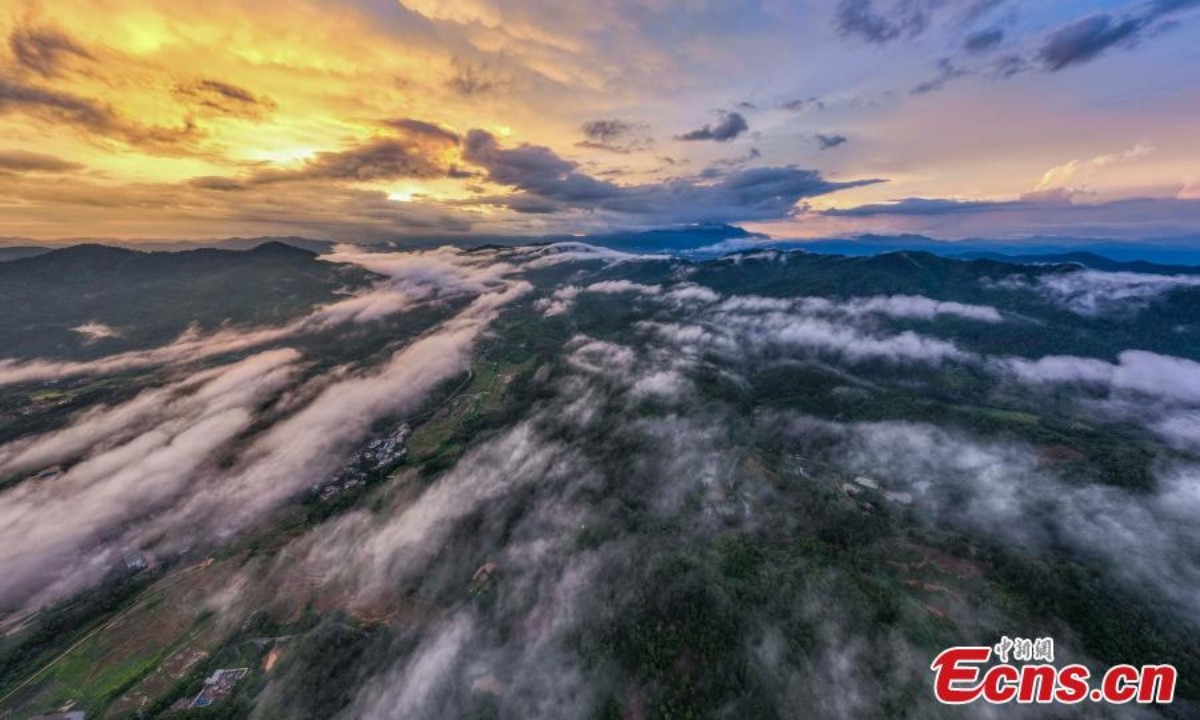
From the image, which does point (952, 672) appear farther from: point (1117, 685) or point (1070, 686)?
point (1117, 685)

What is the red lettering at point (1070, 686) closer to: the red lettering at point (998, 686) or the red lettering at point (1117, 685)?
the red lettering at point (1117, 685)

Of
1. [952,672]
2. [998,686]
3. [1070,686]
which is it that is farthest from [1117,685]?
[952,672]

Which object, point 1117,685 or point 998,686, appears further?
point 998,686

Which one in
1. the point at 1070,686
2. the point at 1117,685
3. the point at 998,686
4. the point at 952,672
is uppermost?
the point at 1117,685

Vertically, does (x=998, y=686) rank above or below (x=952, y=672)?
below

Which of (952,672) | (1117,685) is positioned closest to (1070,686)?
(1117,685)

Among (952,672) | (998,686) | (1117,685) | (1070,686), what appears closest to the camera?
(1117,685)

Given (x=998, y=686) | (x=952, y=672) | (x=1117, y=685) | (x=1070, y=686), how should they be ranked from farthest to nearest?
(x=952, y=672), (x=1070, y=686), (x=998, y=686), (x=1117, y=685)

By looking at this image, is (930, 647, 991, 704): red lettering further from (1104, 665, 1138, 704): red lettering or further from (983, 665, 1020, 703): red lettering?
(1104, 665, 1138, 704): red lettering

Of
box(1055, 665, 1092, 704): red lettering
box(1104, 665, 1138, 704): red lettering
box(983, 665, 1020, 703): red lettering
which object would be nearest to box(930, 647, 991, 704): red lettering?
box(983, 665, 1020, 703): red lettering

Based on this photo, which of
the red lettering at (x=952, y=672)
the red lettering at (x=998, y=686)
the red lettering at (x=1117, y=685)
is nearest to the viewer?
the red lettering at (x=998, y=686)

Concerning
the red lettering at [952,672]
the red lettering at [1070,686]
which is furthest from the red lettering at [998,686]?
the red lettering at [1070,686]
